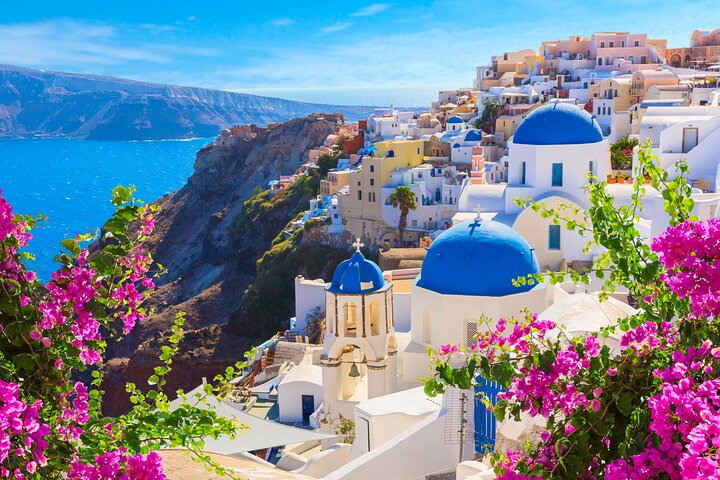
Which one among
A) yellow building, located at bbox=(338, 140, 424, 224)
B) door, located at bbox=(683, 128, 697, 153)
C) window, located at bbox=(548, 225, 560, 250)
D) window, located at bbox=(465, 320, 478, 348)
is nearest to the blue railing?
window, located at bbox=(465, 320, 478, 348)

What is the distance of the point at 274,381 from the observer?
70.3 feet

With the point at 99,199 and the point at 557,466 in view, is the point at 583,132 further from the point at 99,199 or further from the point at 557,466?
the point at 99,199

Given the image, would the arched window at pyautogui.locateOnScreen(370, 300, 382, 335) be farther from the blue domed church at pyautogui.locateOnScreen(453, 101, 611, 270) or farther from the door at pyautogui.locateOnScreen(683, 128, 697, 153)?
the door at pyautogui.locateOnScreen(683, 128, 697, 153)

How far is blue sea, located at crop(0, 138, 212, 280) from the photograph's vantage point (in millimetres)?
98312

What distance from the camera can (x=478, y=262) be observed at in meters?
15.7

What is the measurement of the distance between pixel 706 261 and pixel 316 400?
14.6 meters

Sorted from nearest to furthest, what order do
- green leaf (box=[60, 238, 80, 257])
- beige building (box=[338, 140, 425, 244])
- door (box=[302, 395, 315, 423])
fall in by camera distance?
green leaf (box=[60, 238, 80, 257])
door (box=[302, 395, 315, 423])
beige building (box=[338, 140, 425, 244])

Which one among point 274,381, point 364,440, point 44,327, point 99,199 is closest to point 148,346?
point 274,381

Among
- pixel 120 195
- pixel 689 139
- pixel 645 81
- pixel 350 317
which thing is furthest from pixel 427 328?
pixel 645 81

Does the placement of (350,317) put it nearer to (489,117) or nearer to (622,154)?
(622,154)

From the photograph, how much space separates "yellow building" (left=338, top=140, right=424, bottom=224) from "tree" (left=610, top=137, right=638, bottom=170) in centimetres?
1096

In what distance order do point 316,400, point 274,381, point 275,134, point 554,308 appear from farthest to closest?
point 275,134, point 274,381, point 316,400, point 554,308

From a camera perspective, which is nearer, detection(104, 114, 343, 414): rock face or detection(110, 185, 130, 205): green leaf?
detection(110, 185, 130, 205): green leaf

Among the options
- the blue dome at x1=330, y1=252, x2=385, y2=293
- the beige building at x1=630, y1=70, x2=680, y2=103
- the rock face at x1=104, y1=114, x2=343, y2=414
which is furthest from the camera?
the beige building at x1=630, y1=70, x2=680, y2=103
